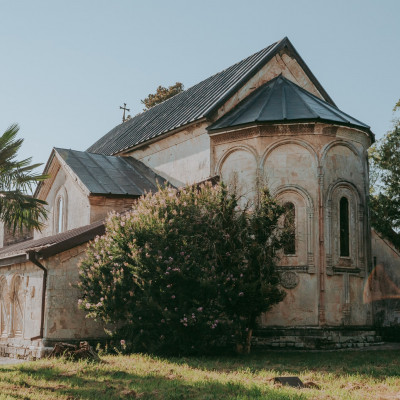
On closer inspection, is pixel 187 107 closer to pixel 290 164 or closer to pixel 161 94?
pixel 290 164

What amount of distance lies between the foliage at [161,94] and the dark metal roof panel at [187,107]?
10878 millimetres

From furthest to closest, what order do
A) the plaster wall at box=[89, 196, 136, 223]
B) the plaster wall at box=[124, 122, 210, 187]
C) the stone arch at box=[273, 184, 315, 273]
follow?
the plaster wall at box=[89, 196, 136, 223]
the plaster wall at box=[124, 122, 210, 187]
the stone arch at box=[273, 184, 315, 273]

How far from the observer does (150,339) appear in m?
12.9

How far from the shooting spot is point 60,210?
2175 centimetres

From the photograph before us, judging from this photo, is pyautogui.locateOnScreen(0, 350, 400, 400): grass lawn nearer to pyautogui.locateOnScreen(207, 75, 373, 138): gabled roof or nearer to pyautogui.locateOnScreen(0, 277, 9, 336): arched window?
pyautogui.locateOnScreen(0, 277, 9, 336): arched window

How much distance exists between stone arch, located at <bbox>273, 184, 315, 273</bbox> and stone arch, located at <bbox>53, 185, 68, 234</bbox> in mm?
8677

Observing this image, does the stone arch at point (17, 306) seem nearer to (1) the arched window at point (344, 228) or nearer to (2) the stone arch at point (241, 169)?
(2) the stone arch at point (241, 169)

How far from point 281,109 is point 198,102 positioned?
14.3ft

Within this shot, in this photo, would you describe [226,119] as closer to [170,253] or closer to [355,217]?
[355,217]

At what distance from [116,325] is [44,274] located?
2.36 m

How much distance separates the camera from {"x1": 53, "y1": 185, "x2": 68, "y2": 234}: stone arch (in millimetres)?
20938

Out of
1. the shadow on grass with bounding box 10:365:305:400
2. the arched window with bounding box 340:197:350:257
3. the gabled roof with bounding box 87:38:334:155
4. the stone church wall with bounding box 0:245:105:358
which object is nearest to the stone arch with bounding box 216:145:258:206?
the gabled roof with bounding box 87:38:334:155

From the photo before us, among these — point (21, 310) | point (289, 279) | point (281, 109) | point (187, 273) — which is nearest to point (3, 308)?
point (21, 310)

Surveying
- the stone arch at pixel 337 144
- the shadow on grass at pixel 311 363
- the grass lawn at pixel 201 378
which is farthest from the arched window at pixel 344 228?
the grass lawn at pixel 201 378
